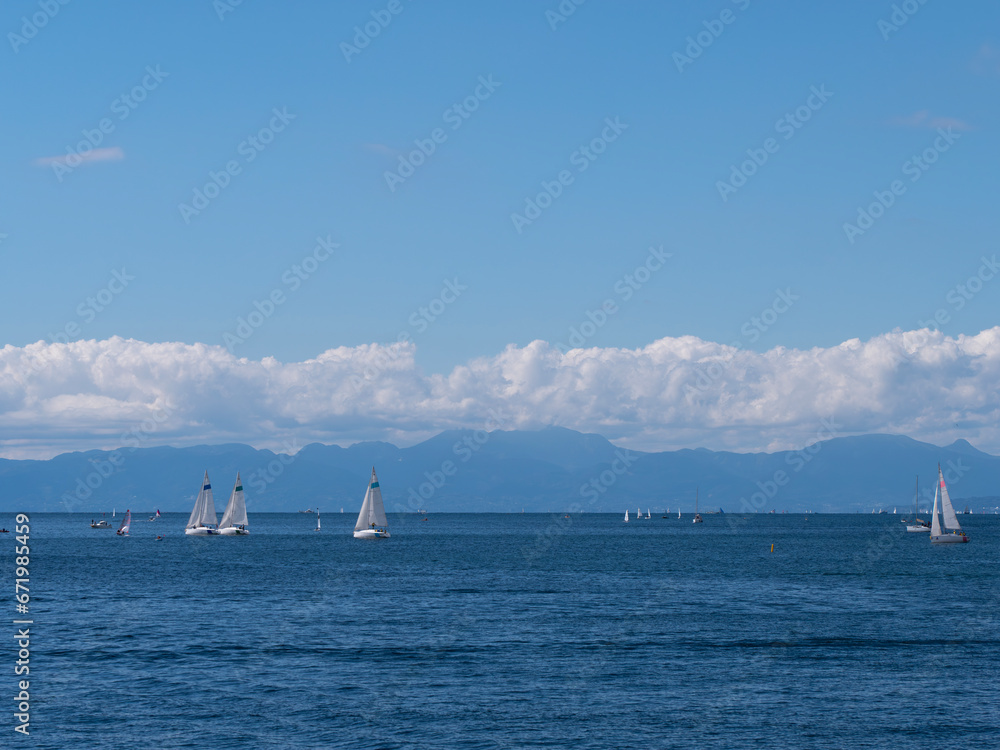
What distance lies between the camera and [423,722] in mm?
49594

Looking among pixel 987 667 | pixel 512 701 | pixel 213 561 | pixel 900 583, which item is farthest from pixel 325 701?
pixel 213 561

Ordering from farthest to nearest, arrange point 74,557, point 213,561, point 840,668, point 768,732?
point 74,557
point 213,561
point 840,668
point 768,732

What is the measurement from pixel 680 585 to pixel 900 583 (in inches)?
1081

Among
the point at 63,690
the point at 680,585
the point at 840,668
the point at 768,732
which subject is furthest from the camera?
the point at 680,585

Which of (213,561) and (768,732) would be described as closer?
(768,732)

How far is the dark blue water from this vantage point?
158ft

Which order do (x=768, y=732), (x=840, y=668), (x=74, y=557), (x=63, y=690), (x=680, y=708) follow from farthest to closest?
(x=74, y=557), (x=840, y=668), (x=63, y=690), (x=680, y=708), (x=768, y=732)

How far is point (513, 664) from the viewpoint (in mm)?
63156

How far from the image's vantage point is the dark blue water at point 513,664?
48188 mm

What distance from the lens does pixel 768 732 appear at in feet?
157

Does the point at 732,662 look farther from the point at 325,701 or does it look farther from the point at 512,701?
the point at 325,701

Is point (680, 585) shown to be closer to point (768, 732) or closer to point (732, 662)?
point (732, 662)

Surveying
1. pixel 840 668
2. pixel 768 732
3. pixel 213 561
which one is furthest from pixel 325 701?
pixel 213 561

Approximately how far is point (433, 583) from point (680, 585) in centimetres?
2909
